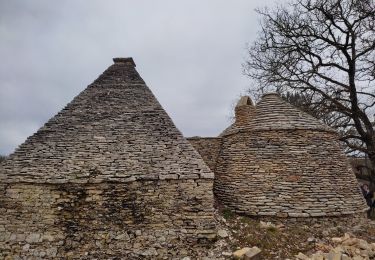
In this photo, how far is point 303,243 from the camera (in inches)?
274

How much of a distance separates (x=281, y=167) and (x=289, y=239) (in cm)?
194

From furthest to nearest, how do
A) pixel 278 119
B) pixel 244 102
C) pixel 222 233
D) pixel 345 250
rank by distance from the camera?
pixel 244 102
pixel 278 119
pixel 222 233
pixel 345 250

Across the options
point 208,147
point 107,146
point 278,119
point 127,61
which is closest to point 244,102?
Answer: point 278,119

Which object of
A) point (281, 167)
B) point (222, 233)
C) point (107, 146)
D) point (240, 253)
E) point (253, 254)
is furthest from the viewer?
point (281, 167)

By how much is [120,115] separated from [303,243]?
5618 millimetres

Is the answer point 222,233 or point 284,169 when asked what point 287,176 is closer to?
point 284,169

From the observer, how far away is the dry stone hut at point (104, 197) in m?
6.62

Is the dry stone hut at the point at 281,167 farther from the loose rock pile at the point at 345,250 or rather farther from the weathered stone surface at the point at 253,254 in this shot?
the weathered stone surface at the point at 253,254

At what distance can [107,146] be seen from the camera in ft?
26.0

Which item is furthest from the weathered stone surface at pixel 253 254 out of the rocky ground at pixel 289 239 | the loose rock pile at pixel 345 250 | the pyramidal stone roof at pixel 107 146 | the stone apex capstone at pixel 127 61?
the stone apex capstone at pixel 127 61

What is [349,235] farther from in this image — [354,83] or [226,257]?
[354,83]

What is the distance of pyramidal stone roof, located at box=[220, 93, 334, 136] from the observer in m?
8.89

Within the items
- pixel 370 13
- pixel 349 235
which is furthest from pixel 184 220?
pixel 370 13

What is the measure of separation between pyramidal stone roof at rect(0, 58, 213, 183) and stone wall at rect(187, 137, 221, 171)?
1.78m
